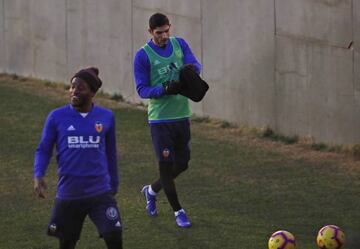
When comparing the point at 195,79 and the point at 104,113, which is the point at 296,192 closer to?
the point at 195,79

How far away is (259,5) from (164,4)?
2.26 meters

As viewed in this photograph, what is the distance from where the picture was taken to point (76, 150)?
843 cm

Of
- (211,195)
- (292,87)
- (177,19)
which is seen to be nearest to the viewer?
(211,195)

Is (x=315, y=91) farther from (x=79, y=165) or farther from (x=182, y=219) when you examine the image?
(x=79, y=165)

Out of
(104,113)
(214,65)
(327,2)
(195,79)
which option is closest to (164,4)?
(214,65)

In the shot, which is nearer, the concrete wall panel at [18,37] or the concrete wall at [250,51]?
the concrete wall at [250,51]

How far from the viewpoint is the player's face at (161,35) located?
1066 centimetres

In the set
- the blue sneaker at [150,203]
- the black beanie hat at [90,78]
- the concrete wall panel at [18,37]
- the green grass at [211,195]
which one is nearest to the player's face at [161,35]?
the blue sneaker at [150,203]

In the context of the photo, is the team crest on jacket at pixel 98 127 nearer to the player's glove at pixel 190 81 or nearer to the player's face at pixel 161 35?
the player's glove at pixel 190 81

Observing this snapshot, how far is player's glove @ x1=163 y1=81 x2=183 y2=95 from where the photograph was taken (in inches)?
411

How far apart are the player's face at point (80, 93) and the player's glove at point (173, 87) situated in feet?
6.75

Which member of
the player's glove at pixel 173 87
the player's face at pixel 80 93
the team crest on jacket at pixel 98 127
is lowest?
the team crest on jacket at pixel 98 127

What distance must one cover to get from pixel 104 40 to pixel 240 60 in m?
3.53

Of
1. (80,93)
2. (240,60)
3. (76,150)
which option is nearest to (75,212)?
(76,150)
